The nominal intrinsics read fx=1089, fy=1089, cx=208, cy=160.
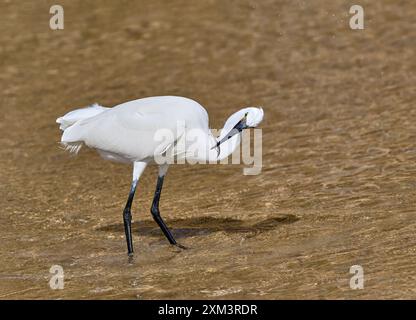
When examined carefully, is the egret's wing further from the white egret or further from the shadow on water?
the shadow on water

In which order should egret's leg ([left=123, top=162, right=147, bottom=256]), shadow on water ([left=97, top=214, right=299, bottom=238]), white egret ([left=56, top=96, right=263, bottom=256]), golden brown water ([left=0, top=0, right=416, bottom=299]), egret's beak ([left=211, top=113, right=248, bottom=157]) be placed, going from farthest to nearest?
1. shadow on water ([left=97, top=214, right=299, bottom=238])
2. egret's leg ([left=123, top=162, right=147, bottom=256])
3. white egret ([left=56, top=96, right=263, bottom=256])
4. egret's beak ([left=211, top=113, right=248, bottom=157])
5. golden brown water ([left=0, top=0, right=416, bottom=299])

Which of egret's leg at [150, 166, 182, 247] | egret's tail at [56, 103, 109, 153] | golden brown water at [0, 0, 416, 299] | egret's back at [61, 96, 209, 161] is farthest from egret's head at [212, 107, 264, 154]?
egret's tail at [56, 103, 109, 153]

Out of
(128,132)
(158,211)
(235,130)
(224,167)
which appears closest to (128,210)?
(158,211)

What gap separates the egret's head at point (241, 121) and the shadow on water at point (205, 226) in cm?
97

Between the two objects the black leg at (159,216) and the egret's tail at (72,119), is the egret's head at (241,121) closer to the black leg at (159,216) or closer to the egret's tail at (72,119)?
the black leg at (159,216)

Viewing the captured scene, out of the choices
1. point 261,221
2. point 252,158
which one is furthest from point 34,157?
point 261,221

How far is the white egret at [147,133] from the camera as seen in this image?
859 centimetres

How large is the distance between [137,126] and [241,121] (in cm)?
94

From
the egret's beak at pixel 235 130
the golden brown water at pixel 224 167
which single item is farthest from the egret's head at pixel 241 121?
the golden brown water at pixel 224 167

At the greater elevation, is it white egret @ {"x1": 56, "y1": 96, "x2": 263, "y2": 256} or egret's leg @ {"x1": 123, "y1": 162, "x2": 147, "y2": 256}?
white egret @ {"x1": 56, "y1": 96, "x2": 263, "y2": 256}

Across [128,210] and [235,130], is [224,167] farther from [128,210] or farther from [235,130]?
[235,130]

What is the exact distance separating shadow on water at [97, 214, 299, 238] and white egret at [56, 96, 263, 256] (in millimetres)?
405

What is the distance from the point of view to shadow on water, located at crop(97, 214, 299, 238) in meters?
9.22

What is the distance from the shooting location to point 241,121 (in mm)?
8336
